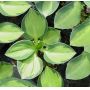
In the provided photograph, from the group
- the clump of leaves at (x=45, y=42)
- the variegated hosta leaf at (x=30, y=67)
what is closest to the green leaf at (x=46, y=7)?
the clump of leaves at (x=45, y=42)

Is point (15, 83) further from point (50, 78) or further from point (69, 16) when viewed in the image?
point (69, 16)

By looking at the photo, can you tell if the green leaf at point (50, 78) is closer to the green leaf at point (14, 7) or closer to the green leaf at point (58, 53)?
the green leaf at point (58, 53)

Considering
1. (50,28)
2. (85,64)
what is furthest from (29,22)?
(85,64)

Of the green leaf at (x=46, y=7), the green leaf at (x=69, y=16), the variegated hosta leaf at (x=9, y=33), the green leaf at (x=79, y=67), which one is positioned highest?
the green leaf at (x=46, y=7)

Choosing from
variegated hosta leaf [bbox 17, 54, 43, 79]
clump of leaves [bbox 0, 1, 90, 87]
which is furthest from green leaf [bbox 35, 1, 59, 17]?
variegated hosta leaf [bbox 17, 54, 43, 79]

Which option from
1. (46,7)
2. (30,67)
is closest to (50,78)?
(30,67)

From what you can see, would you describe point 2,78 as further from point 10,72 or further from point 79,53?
point 79,53

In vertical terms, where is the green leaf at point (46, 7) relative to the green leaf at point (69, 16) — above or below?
above
